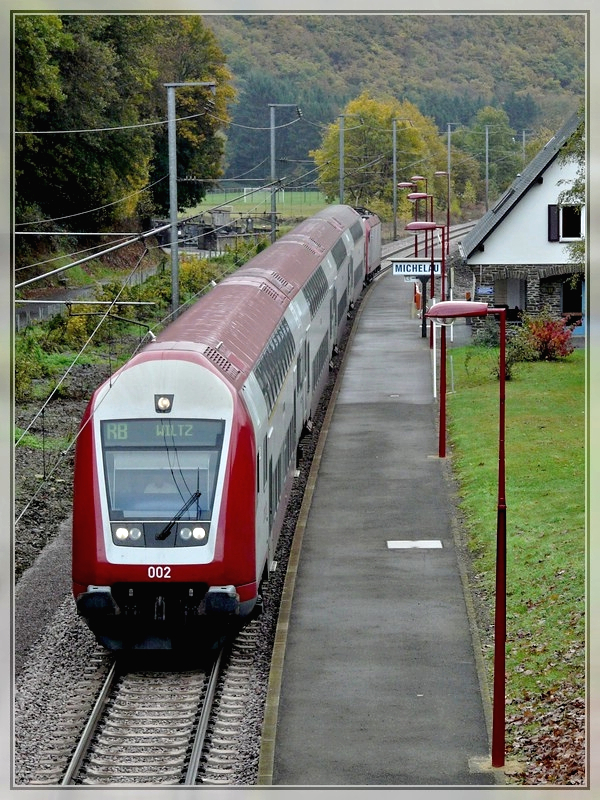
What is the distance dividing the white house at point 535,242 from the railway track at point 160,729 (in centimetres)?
2812

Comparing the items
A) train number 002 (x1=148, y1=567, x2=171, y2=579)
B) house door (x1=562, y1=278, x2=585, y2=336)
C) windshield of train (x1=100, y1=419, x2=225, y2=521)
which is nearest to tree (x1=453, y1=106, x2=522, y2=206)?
house door (x1=562, y1=278, x2=585, y2=336)

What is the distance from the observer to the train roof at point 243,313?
55.0ft

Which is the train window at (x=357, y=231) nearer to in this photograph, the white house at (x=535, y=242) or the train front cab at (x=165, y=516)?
the white house at (x=535, y=242)

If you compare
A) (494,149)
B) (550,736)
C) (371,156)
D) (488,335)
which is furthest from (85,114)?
(494,149)

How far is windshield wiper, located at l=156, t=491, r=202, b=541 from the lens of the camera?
1473 cm

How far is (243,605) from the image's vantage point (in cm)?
1516

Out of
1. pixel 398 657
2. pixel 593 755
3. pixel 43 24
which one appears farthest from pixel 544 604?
pixel 43 24

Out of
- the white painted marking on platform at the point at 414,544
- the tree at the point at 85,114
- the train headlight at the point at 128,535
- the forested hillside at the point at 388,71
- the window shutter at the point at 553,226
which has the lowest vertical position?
the white painted marking on platform at the point at 414,544

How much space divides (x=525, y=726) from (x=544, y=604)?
13.9ft

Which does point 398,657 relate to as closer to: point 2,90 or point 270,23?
point 2,90

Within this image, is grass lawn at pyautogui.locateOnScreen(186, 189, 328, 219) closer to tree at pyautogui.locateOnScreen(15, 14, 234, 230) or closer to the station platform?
tree at pyautogui.locateOnScreen(15, 14, 234, 230)

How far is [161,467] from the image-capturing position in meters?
14.9

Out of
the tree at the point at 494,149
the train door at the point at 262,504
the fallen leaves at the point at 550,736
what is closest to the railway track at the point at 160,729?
the train door at the point at 262,504

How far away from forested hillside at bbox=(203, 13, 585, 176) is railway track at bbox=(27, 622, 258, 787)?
7158 centimetres
